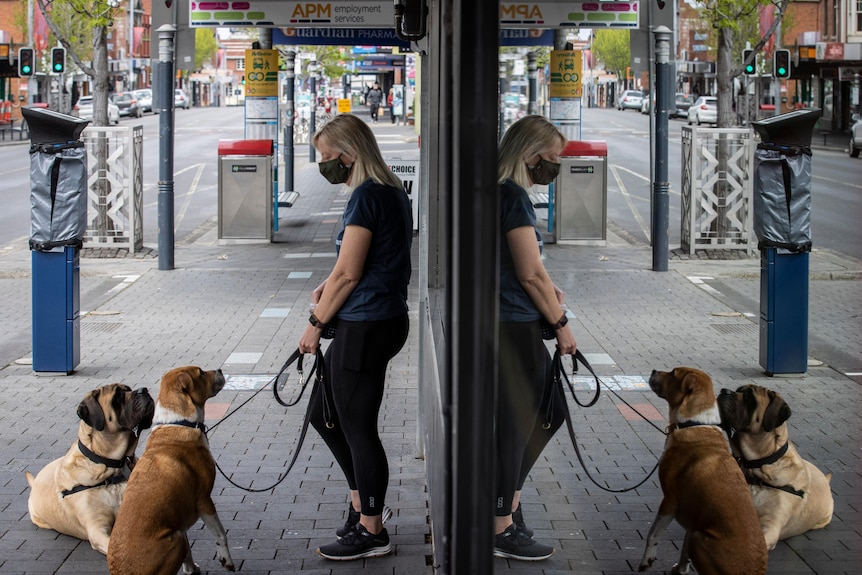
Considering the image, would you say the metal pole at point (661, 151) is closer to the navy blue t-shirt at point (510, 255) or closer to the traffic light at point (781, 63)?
the navy blue t-shirt at point (510, 255)

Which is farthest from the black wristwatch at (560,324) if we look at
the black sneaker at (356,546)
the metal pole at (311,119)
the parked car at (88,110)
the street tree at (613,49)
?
the street tree at (613,49)

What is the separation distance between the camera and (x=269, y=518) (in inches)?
227

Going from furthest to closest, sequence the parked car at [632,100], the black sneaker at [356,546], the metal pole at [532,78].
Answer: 1. the parked car at [632,100]
2. the metal pole at [532,78]
3. the black sneaker at [356,546]

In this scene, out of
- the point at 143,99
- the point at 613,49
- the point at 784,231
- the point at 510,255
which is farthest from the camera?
the point at 613,49

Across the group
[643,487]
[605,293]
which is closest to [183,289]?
[605,293]

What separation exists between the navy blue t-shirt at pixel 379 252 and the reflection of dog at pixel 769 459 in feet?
4.80

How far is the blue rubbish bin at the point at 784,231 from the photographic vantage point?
26.6 ft

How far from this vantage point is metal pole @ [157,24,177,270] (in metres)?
14.1

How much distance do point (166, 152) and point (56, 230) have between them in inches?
228

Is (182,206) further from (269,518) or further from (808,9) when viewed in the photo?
(808,9)

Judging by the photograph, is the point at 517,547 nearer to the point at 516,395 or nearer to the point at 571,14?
the point at 516,395

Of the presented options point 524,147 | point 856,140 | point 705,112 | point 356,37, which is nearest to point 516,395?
point 524,147

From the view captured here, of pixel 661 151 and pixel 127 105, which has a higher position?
pixel 127 105

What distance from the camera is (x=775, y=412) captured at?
500 centimetres
